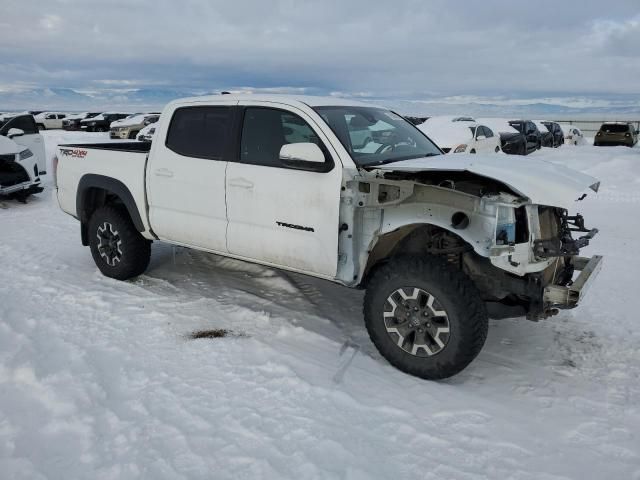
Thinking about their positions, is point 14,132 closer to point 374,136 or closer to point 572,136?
point 374,136

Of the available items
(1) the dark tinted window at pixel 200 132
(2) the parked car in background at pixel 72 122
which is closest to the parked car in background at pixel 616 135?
(1) the dark tinted window at pixel 200 132

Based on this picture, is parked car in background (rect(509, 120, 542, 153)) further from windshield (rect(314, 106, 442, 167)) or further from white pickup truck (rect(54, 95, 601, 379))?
white pickup truck (rect(54, 95, 601, 379))

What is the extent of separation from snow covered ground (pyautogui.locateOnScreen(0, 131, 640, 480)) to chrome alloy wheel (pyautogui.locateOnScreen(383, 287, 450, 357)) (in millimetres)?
269

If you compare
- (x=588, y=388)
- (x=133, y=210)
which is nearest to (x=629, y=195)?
(x=588, y=388)

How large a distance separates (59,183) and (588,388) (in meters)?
5.71

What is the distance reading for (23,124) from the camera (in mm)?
11961

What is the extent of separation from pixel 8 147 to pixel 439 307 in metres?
9.73

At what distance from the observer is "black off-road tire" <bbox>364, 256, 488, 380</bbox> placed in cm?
359

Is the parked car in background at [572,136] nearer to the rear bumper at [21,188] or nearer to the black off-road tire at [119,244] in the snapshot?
the rear bumper at [21,188]

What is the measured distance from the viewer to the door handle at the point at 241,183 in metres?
4.52

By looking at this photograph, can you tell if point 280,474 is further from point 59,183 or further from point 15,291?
point 59,183

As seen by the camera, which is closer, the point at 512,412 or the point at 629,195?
the point at 512,412

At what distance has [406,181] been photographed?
3.71 m

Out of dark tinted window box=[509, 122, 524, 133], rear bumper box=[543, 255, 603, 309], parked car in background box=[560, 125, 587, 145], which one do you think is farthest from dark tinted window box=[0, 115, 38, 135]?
parked car in background box=[560, 125, 587, 145]
